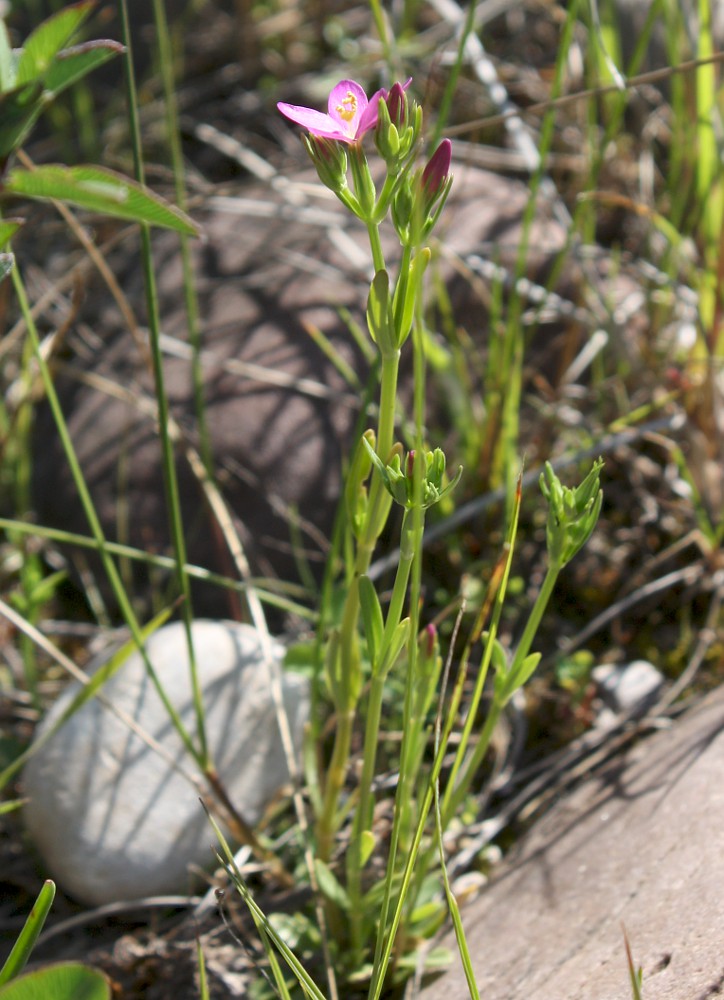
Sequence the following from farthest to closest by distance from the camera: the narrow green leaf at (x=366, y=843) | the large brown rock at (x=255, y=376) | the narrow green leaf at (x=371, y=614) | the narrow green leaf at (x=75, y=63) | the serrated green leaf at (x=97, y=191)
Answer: the large brown rock at (x=255, y=376), the narrow green leaf at (x=366, y=843), the narrow green leaf at (x=371, y=614), the narrow green leaf at (x=75, y=63), the serrated green leaf at (x=97, y=191)

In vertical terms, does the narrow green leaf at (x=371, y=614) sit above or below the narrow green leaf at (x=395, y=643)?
above

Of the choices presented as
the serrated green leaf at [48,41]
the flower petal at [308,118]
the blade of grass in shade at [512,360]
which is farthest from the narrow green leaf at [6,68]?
the blade of grass in shade at [512,360]

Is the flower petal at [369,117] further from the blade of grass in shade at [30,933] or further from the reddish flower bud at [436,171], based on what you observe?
the blade of grass in shade at [30,933]

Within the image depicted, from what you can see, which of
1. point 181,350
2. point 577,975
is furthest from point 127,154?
point 577,975

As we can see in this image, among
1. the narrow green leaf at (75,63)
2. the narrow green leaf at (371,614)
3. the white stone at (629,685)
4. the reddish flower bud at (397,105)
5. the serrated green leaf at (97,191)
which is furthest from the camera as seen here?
the white stone at (629,685)

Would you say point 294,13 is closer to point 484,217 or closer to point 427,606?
point 484,217

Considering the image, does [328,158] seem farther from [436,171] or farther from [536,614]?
[536,614]

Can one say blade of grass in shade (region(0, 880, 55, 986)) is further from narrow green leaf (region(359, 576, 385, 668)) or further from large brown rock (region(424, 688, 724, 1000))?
large brown rock (region(424, 688, 724, 1000))

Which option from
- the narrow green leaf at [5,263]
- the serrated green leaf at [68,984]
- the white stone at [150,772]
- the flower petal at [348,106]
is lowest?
the white stone at [150,772]
